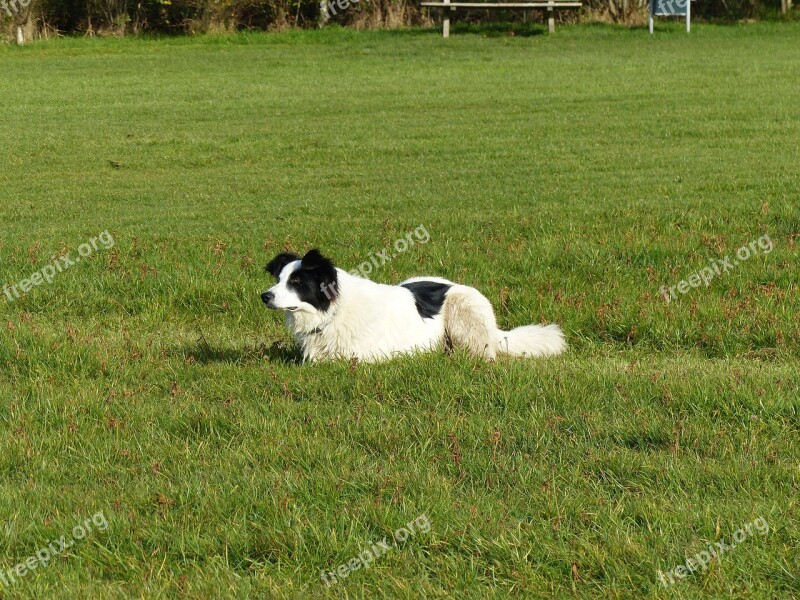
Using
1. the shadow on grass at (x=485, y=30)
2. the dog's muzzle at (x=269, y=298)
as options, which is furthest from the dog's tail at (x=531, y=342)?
the shadow on grass at (x=485, y=30)

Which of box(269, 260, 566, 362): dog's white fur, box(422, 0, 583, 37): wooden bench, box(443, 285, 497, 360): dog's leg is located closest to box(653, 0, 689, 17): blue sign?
box(422, 0, 583, 37): wooden bench

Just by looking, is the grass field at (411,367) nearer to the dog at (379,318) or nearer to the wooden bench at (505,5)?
the dog at (379,318)

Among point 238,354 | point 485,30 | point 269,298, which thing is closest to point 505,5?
point 485,30

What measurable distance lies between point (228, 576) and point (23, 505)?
1267 millimetres

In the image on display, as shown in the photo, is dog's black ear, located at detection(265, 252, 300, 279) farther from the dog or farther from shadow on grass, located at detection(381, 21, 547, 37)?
shadow on grass, located at detection(381, 21, 547, 37)

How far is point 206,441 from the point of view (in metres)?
5.85

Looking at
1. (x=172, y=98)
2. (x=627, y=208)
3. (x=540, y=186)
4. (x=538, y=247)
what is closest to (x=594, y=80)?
(x=172, y=98)

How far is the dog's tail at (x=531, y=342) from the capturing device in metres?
8.23

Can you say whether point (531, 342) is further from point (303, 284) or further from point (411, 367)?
point (303, 284)

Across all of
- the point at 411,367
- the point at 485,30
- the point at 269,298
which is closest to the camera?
the point at 411,367

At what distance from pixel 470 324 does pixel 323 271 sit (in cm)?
143

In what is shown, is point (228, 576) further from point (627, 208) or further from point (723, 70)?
point (723, 70)

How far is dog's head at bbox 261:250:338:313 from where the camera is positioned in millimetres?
7203

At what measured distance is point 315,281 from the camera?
7395mm
